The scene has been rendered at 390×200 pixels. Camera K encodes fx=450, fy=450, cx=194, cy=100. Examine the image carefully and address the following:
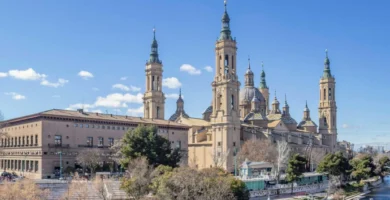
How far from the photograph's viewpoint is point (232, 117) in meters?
95.6

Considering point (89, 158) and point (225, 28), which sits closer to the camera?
point (89, 158)

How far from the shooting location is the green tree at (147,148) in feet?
202

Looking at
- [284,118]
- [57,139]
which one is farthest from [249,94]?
A: [57,139]

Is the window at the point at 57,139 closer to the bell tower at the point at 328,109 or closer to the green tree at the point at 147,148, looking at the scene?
the green tree at the point at 147,148

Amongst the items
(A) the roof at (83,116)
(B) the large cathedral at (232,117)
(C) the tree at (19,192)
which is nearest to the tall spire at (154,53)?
(B) the large cathedral at (232,117)

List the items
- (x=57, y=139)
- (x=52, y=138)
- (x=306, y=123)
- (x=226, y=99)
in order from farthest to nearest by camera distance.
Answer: (x=306, y=123)
(x=226, y=99)
(x=57, y=139)
(x=52, y=138)

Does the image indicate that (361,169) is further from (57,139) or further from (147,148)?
(57,139)

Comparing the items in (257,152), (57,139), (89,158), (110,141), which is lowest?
(89,158)

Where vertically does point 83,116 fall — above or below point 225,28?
below

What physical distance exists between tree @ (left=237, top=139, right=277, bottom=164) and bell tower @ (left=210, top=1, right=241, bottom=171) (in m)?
2.54

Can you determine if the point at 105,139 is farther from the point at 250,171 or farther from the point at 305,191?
the point at 305,191

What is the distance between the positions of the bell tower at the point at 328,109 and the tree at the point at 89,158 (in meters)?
85.7

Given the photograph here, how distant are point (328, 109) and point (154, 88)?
57718 mm

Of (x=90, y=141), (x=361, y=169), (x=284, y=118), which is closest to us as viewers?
(x=90, y=141)
